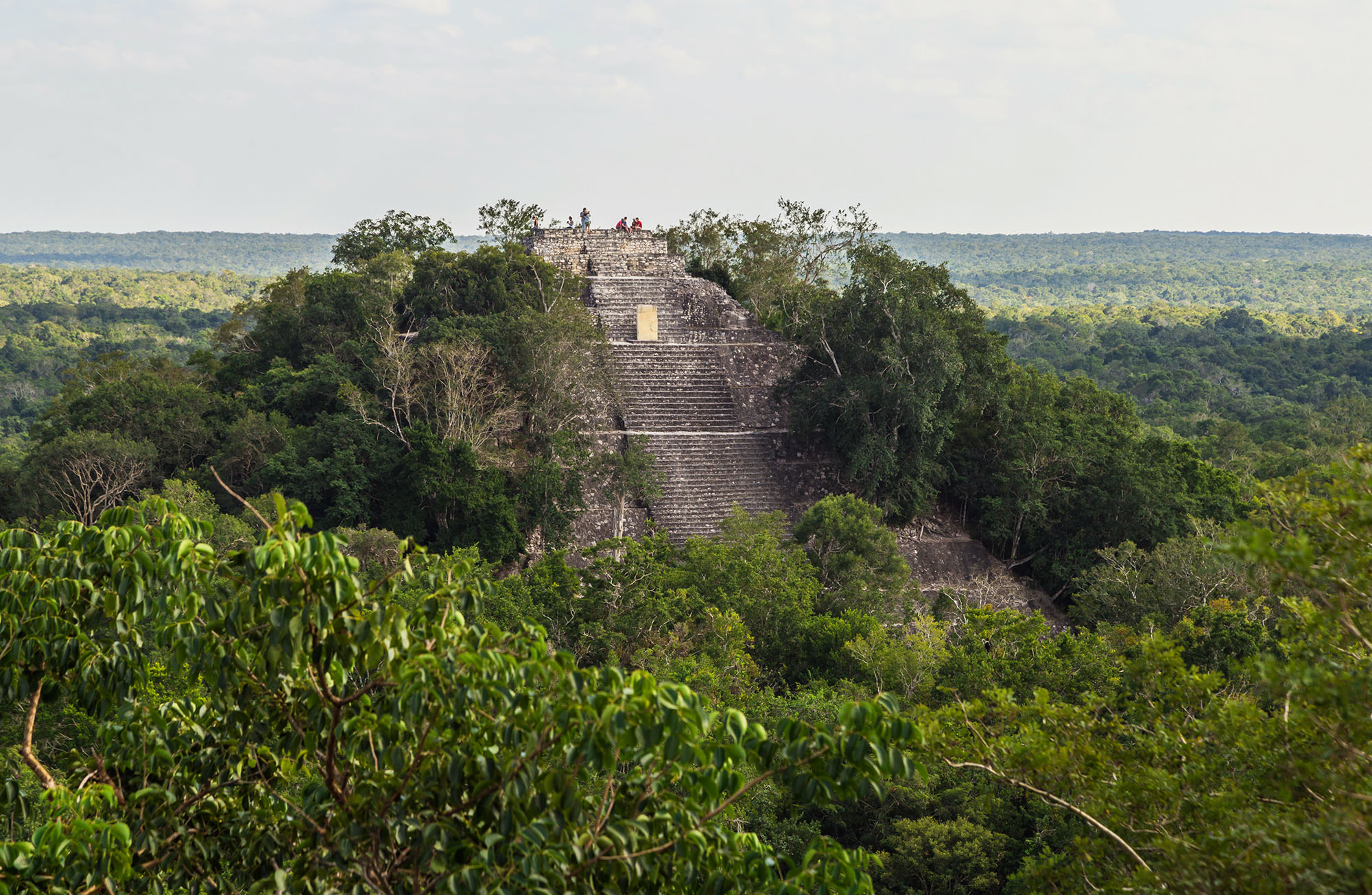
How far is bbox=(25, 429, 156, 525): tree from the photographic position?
52.7ft

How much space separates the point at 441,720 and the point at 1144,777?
11.3 feet

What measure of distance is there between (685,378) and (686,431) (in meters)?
1.86

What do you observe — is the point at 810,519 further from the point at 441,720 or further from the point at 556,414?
the point at 441,720

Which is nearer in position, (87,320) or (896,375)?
(896,375)

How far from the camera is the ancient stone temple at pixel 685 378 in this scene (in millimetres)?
18234

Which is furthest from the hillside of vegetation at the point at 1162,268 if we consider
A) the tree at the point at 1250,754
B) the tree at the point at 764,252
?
the tree at the point at 1250,754

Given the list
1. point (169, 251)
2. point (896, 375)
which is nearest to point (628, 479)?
point (896, 375)

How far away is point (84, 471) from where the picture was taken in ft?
53.5

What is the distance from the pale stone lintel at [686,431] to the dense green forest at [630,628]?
0.65 m

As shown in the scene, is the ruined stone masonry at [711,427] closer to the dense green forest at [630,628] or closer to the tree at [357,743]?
the dense green forest at [630,628]

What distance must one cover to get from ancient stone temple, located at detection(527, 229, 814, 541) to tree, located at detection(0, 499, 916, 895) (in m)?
13.6

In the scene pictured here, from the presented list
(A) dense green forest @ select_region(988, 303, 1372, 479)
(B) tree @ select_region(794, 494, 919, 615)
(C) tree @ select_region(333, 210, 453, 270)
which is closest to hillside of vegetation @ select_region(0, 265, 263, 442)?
(C) tree @ select_region(333, 210, 453, 270)

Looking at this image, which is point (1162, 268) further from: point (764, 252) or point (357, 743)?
point (357, 743)

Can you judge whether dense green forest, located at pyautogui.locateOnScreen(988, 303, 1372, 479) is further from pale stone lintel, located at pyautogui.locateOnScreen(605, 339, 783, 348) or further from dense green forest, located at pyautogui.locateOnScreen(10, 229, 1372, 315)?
dense green forest, located at pyautogui.locateOnScreen(10, 229, 1372, 315)
